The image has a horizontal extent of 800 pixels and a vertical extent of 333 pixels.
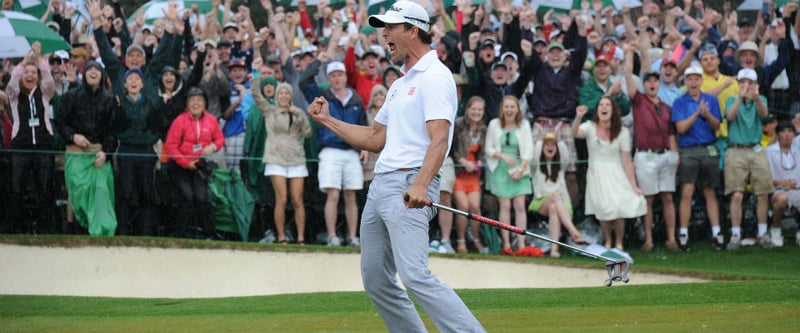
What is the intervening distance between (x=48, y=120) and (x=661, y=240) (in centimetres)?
821

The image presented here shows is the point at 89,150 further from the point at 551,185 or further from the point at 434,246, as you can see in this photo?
the point at 551,185

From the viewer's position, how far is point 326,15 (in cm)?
1997

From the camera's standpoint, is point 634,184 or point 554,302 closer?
point 554,302

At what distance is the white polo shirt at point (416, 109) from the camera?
7.19 metres

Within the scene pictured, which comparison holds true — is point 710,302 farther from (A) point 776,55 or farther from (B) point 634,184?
(A) point 776,55

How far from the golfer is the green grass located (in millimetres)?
2184

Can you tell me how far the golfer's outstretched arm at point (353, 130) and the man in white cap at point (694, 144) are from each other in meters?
9.44

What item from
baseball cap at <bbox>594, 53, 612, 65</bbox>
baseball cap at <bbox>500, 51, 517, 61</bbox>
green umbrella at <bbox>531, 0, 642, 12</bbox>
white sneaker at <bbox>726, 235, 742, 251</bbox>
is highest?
green umbrella at <bbox>531, 0, 642, 12</bbox>

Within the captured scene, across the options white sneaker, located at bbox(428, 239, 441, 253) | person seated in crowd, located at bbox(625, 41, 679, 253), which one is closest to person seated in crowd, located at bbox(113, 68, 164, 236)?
white sneaker, located at bbox(428, 239, 441, 253)

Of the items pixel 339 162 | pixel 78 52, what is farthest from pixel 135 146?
pixel 339 162

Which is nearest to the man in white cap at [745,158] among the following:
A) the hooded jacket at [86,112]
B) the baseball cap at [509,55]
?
the baseball cap at [509,55]

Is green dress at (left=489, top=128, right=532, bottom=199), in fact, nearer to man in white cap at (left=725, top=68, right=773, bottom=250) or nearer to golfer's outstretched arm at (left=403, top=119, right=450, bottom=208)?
man in white cap at (left=725, top=68, right=773, bottom=250)

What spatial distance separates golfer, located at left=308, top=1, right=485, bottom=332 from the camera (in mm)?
7062

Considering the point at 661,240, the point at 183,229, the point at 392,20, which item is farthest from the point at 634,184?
the point at 392,20
